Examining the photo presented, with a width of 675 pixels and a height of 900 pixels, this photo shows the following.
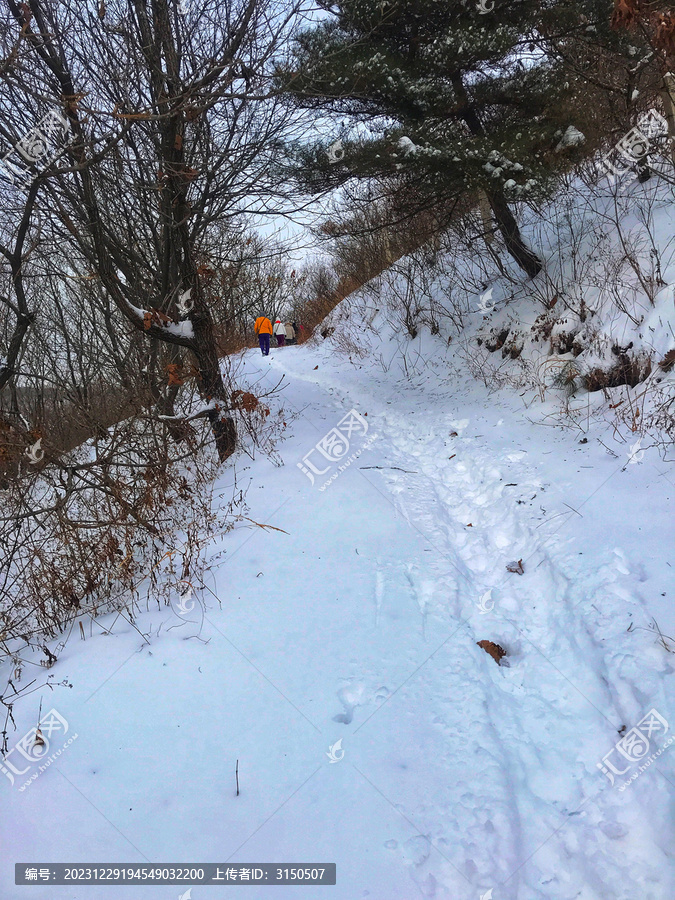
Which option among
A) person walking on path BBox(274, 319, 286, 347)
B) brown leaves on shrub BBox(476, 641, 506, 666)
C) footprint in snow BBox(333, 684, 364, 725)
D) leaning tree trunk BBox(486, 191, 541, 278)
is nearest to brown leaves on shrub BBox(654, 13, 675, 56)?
brown leaves on shrub BBox(476, 641, 506, 666)

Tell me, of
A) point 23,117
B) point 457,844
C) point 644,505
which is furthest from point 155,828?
point 23,117

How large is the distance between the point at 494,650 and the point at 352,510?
1.91 meters

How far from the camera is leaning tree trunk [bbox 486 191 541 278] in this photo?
22.9 feet

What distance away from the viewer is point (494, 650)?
2.70 m

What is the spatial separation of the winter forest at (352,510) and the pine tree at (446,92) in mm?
46

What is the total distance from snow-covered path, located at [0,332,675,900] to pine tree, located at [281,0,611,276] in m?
3.94

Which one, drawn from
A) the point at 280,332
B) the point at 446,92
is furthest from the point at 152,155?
the point at 280,332

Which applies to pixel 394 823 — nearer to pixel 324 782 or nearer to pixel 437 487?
pixel 324 782

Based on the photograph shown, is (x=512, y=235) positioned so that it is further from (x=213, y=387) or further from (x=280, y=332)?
(x=280, y=332)

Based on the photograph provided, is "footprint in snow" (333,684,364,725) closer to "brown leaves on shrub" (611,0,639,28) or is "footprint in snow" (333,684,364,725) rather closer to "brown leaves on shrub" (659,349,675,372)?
"brown leaves on shrub" (659,349,675,372)

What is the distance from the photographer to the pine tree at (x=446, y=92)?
568cm

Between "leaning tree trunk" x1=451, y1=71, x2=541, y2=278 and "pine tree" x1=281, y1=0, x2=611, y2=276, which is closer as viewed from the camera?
"pine tree" x1=281, y1=0, x2=611, y2=276

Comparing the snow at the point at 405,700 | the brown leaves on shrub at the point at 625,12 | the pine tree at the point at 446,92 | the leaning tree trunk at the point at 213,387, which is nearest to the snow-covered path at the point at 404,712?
the snow at the point at 405,700

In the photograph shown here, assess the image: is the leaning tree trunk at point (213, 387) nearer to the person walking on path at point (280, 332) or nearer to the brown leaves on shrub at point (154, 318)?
the brown leaves on shrub at point (154, 318)
